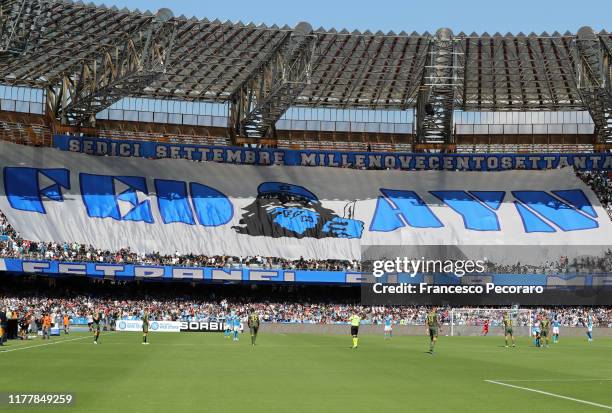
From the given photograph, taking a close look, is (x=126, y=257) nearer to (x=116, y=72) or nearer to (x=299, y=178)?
(x=116, y=72)

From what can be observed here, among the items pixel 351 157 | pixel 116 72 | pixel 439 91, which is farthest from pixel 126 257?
pixel 439 91

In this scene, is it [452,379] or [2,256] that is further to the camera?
[2,256]

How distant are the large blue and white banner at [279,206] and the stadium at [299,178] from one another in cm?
18

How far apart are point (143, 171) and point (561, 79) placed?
37.8 meters

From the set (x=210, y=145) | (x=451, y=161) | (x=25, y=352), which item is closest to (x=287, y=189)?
(x=210, y=145)

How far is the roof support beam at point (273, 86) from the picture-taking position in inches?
2628

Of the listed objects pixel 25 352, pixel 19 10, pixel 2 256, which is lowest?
pixel 25 352

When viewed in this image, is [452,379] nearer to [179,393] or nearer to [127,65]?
[179,393]

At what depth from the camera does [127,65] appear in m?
66.6

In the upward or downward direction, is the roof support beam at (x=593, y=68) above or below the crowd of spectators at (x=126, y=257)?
above

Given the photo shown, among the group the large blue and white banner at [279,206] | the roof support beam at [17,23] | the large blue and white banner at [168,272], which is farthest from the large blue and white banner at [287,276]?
the roof support beam at [17,23]

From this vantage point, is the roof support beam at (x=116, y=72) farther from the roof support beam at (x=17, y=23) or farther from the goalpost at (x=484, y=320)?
the goalpost at (x=484, y=320)

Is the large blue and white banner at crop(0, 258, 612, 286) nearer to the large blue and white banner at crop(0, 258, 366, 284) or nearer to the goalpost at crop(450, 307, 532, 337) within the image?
the large blue and white banner at crop(0, 258, 366, 284)

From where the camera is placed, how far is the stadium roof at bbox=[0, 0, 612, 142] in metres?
63.1
